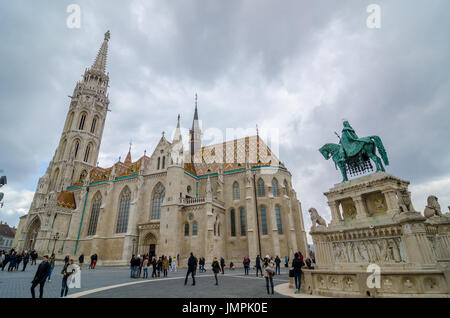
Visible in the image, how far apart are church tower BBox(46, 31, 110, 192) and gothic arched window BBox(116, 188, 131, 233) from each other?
13.5 meters

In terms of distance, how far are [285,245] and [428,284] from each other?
2266 cm

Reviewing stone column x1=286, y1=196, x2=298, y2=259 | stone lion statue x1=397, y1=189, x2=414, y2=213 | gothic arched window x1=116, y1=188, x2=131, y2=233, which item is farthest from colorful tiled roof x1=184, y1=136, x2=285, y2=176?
stone lion statue x1=397, y1=189, x2=414, y2=213

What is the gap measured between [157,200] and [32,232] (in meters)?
22.6

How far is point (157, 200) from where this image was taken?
2977 cm

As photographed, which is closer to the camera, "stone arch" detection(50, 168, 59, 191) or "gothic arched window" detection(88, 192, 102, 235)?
"gothic arched window" detection(88, 192, 102, 235)

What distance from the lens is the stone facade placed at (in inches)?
224

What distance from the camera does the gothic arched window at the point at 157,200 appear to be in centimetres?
2928

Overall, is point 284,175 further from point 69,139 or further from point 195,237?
point 69,139

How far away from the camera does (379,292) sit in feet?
19.2

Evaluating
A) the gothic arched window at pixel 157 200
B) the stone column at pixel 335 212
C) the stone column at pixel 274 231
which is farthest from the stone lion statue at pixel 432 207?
the gothic arched window at pixel 157 200

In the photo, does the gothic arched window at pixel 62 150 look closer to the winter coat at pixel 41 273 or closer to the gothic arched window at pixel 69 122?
the gothic arched window at pixel 69 122

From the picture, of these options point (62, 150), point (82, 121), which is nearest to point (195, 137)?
point (82, 121)

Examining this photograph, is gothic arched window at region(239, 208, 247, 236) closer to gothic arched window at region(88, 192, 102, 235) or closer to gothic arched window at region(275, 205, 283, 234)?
gothic arched window at region(275, 205, 283, 234)

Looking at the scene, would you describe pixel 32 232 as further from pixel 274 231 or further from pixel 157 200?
pixel 274 231
